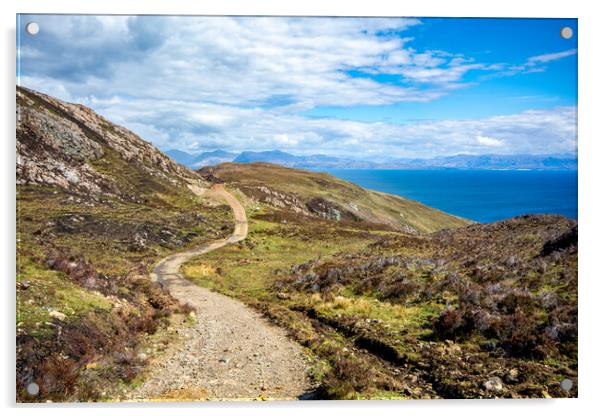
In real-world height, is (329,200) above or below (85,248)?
above

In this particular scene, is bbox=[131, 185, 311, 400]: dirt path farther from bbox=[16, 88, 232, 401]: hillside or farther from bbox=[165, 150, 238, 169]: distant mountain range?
bbox=[165, 150, 238, 169]: distant mountain range

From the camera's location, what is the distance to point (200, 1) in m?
12.2

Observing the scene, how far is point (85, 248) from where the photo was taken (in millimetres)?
24203

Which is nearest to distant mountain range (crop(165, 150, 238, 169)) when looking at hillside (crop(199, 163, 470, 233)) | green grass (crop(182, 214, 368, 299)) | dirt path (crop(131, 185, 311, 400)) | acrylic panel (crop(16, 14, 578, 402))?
acrylic panel (crop(16, 14, 578, 402))

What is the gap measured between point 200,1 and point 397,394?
12.1 m

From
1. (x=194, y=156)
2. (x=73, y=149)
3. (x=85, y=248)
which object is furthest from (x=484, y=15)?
(x=73, y=149)

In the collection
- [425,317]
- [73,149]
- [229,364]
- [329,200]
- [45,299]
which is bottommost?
[229,364]

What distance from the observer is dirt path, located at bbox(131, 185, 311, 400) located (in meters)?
10.1

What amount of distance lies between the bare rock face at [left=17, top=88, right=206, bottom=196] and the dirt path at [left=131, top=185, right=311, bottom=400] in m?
7.01

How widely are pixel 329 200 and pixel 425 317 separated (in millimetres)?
68766

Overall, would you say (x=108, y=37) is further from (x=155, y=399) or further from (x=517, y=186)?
(x=517, y=186)

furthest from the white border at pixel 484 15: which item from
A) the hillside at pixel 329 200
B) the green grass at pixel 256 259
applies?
the hillside at pixel 329 200

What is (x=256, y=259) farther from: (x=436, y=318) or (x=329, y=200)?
(x=329, y=200)
